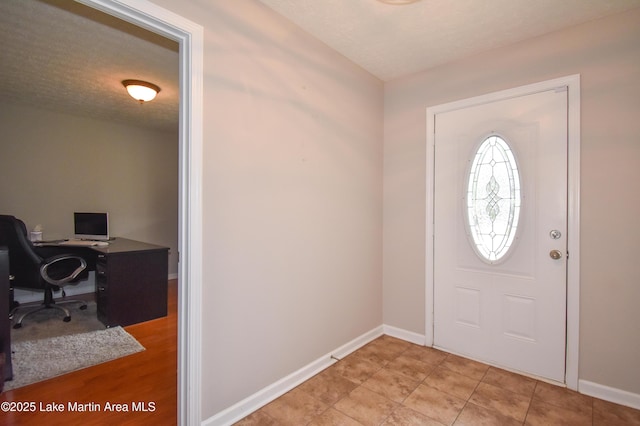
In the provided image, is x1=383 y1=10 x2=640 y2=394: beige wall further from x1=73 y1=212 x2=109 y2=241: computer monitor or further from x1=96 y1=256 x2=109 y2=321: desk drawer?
x1=73 y1=212 x2=109 y2=241: computer monitor

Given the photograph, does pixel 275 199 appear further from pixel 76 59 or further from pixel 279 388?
pixel 76 59

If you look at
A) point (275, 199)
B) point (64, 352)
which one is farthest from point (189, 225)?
point (64, 352)

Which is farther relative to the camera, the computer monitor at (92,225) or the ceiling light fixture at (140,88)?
the computer monitor at (92,225)

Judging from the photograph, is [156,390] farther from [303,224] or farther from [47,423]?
[303,224]

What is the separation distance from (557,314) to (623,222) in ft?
2.55

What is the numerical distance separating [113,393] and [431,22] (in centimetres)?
344

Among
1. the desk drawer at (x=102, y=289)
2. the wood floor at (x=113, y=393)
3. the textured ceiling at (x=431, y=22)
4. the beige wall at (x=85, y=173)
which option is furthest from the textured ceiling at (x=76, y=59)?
the wood floor at (x=113, y=393)

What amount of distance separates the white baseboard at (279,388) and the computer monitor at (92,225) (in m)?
3.79

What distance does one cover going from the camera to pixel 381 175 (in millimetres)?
3166

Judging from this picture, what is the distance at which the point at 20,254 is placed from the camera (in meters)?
3.31

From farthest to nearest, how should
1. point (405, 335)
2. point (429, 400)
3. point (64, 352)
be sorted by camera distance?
point (405, 335)
point (64, 352)
point (429, 400)

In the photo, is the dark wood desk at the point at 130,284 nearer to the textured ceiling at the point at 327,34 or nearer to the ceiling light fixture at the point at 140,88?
the ceiling light fixture at the point at 140,88

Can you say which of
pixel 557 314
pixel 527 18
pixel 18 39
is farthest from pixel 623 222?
pixel 18 39

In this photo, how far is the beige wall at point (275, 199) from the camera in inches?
68.9
